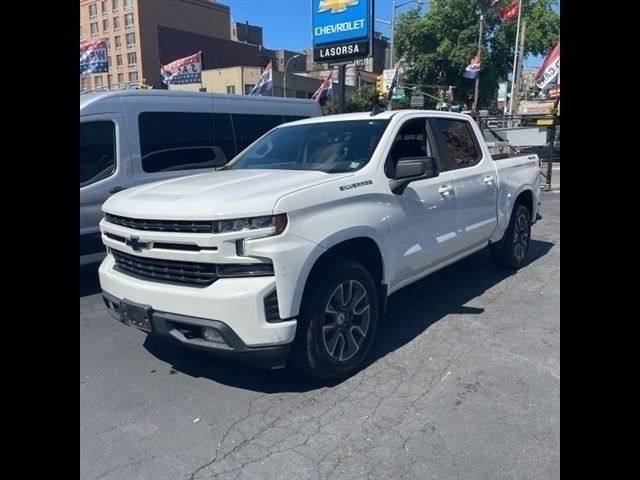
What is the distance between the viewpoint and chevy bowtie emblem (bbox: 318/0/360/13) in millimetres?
11258

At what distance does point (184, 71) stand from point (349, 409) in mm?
31017

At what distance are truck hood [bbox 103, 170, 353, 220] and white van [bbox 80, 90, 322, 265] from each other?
2.26 metres

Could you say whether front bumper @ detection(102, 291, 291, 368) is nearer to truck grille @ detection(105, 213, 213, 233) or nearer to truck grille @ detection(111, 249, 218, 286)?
truck grille @ detection(111, 249, 218, 286)

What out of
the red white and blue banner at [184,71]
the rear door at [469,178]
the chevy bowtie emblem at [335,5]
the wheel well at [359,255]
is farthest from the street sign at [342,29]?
the red white and blue banner at [184,71]

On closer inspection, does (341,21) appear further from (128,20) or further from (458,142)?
(128,20)

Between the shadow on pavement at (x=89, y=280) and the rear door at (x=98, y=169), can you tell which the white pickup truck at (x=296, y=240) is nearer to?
the rear door at (x=98, y=169)

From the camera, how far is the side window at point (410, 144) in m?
4.29

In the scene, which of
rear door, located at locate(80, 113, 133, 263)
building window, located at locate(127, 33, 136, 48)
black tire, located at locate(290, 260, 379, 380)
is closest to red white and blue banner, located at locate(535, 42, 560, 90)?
rear door, located at locate(80, 113, 133, 263)

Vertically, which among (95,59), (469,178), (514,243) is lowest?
(514,243)

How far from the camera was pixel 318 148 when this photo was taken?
14.9ft

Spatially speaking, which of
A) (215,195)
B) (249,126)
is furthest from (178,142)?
(215,195)

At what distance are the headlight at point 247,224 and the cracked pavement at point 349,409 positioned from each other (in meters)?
1.17

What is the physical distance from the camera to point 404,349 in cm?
420

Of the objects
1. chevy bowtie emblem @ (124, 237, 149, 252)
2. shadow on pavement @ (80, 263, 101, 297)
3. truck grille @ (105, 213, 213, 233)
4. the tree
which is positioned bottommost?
shadow on pavement @ (80, 263, 101, 297)
